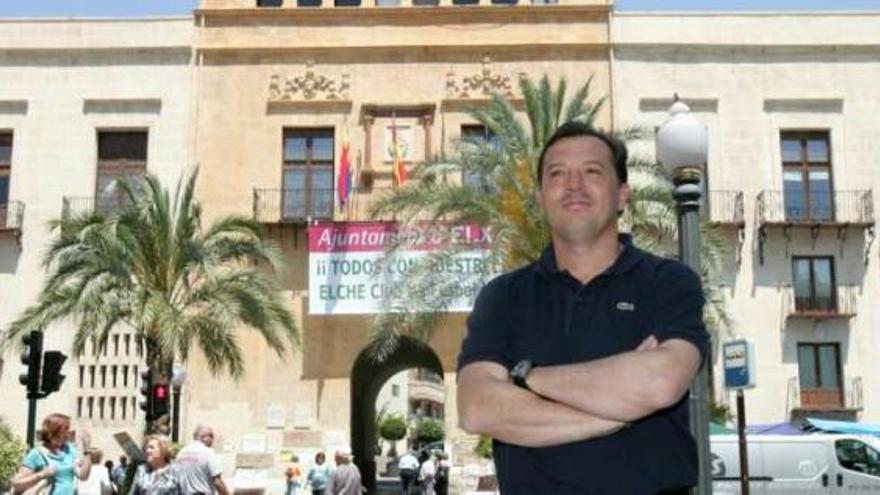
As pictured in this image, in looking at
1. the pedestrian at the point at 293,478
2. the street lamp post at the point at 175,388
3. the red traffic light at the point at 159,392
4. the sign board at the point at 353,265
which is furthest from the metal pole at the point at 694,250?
the sign board at the point at 353,265

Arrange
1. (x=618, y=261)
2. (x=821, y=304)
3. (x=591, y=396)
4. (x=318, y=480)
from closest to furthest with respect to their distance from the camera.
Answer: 1. (x=591, y=396)
2. (x=618, y=261)
3. (x=318, y=480)
4. (x=821, y=304)

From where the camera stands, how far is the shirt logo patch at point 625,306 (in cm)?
257

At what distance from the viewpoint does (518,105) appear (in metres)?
30.5

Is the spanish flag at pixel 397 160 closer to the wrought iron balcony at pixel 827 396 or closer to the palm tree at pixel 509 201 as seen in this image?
the palm tree at pixel 509 201

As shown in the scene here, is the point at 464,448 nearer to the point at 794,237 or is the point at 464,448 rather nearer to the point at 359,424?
the point at 359,424

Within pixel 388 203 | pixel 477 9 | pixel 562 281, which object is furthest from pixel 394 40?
pixel 562 281

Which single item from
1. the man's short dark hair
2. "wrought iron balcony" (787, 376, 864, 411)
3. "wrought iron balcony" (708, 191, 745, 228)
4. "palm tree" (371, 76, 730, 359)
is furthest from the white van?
the man's short dark hair

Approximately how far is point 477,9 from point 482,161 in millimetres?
11777

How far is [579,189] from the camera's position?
2.74 m

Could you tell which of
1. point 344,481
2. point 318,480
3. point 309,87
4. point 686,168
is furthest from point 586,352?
point 309,87

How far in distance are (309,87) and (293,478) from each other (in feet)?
38.5

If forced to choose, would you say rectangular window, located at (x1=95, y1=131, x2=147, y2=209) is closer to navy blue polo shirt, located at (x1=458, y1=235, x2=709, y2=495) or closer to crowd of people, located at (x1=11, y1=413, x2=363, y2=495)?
crowd of people, located at (x1=11, y1=413, x2=363, y2=495)

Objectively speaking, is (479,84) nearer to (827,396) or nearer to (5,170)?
(827,396)

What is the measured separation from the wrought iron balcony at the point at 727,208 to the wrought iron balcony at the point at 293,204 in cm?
1099
